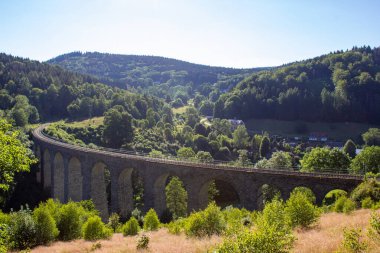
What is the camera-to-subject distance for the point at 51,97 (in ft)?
416

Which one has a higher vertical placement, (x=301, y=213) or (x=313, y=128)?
(x=301, y=213)

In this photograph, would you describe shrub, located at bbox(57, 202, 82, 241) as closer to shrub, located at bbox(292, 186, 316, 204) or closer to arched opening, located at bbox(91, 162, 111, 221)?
shrub, located at bbox(292, 186, 316, 204)

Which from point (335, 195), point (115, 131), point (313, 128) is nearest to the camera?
point (335, 195)

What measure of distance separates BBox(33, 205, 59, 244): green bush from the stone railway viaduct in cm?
1863

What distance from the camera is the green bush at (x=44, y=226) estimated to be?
25.8m

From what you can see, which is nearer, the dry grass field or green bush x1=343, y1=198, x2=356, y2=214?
the dry grass field

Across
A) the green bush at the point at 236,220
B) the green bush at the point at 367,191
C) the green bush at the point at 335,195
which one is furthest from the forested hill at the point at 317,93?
the green bush at the point at 236,220

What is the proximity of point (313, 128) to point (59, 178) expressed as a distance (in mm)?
104816

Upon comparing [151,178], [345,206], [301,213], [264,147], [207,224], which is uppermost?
[301,213]

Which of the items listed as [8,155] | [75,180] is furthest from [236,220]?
[75,180]

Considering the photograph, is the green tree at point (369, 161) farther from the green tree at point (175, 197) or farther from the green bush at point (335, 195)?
the green tree at point (175, 197)

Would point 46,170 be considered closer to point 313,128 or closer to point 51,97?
point 51,97

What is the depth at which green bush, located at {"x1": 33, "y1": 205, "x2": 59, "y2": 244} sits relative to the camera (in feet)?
84.8

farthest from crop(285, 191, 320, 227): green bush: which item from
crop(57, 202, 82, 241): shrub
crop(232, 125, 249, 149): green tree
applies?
crop(232, 125, 249, 149): green tree
